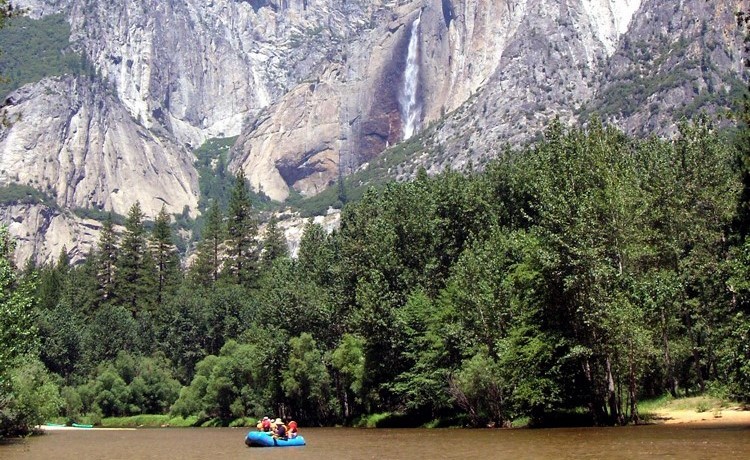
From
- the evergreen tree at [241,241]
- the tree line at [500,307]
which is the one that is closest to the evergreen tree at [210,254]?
the evergreen tree at [241,241]

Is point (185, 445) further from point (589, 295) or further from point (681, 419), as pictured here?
point (681, 419)

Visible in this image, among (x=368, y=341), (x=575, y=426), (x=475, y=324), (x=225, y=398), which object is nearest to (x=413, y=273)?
(x=368, y=341)

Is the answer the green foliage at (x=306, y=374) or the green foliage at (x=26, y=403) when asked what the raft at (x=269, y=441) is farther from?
the green foliage at (x=306, y=374)

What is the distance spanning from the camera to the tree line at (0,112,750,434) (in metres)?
44.8

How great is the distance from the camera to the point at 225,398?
8375cm

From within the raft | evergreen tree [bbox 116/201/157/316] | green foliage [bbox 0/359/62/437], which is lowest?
the raft

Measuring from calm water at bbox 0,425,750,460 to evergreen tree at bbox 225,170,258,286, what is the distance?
69176mm

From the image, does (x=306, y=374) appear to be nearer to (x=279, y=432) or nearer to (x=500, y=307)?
(x=279, y=432)

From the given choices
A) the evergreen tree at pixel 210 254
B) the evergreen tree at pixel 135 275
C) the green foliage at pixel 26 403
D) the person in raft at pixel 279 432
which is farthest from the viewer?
the evergreen tree at pixel 210 254

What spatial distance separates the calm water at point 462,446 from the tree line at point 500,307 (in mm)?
3224

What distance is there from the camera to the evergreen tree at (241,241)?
12356 centimetres

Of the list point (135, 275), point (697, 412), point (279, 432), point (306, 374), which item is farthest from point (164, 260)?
point (697, 412)

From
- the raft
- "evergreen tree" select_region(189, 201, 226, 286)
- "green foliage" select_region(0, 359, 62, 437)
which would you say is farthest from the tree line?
"evergreen tree" select_region(189, 201, 226, 286)

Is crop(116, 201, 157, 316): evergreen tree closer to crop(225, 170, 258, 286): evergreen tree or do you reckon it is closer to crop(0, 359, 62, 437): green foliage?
crop(225, 170, 258, 286): evergreen tree
